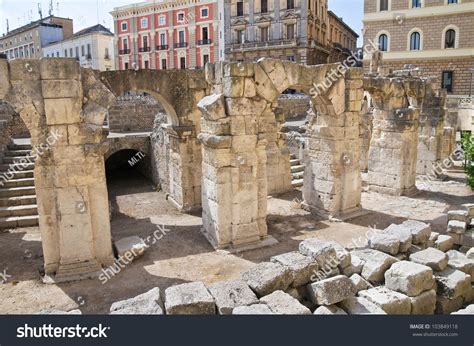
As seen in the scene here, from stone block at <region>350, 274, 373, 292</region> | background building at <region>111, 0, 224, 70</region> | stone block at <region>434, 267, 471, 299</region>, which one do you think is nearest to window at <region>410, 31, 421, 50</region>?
background building at <region>111, 0, 224, 70</region>

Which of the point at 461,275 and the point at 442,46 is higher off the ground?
the point at 442,46

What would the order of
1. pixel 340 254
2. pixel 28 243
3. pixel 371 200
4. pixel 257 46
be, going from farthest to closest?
pixel 257 46 → pixel 371 200 → pixel 28 243 → pixel 340 254

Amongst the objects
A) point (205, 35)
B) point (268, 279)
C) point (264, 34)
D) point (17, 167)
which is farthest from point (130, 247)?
point (205, 35)

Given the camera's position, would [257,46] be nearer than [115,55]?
Yes

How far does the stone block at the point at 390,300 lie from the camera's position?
5.40 metres

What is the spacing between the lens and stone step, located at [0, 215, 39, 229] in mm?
10070

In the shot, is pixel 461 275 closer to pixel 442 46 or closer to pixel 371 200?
pixel 371 200

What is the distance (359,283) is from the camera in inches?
231

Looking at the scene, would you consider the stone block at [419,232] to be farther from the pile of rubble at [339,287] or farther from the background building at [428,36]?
the background building at [428,36]

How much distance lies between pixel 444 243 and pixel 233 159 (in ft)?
14.6

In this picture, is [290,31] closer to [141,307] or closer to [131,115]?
[131,115]

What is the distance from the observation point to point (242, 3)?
35688mm

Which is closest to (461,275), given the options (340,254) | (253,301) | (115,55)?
(340,254)
